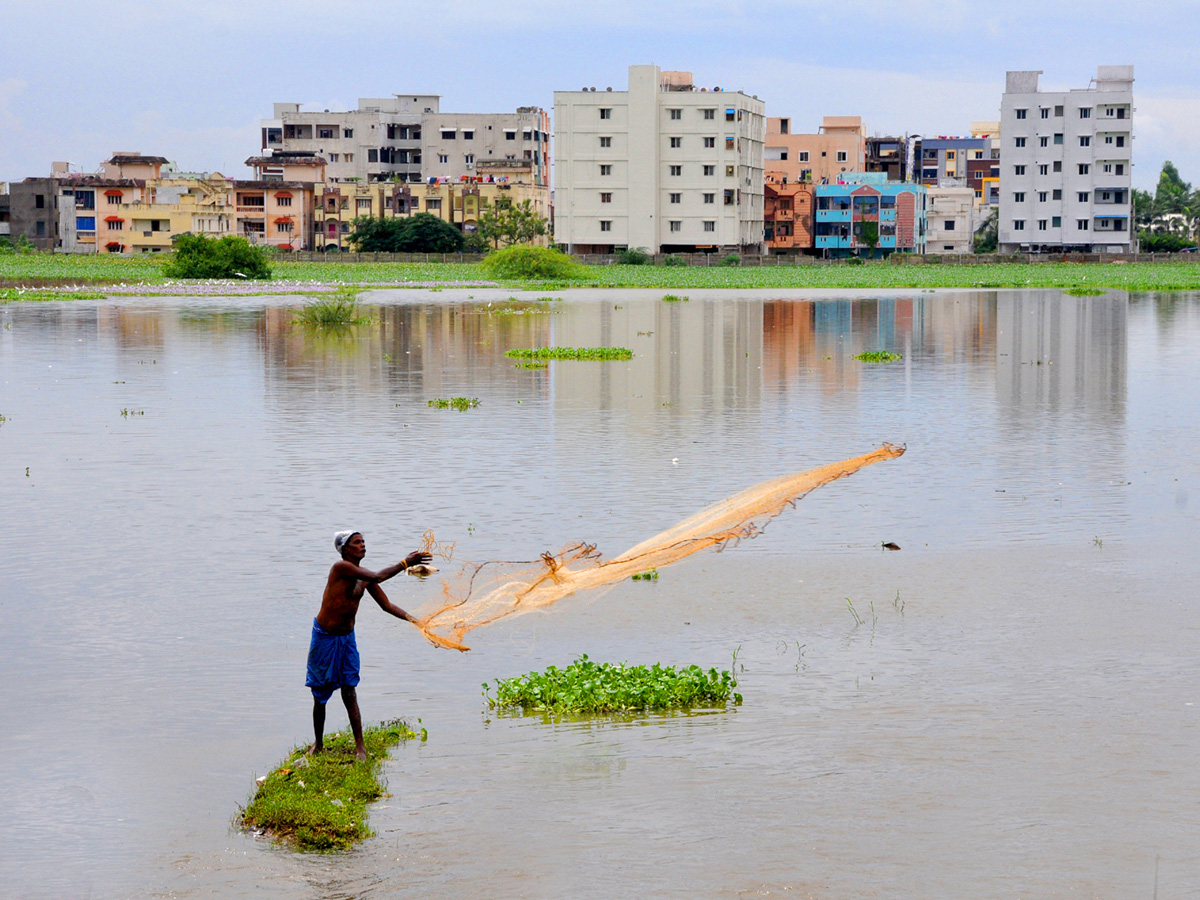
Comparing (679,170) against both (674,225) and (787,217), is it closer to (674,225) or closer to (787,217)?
(674,225)

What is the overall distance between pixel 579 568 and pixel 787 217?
119m

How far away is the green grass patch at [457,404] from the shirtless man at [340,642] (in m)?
15.8

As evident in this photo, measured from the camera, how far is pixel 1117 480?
1720 centimetres

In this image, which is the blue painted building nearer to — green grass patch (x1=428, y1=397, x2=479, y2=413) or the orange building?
the orange building

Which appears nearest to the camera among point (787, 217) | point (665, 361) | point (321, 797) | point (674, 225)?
point (321, 797)

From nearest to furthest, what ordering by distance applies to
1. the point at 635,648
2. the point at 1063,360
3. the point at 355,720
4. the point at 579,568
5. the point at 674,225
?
the point at 355,720, the point at 635,648, the point at 579,568, the point at 1063,360, the point at 674,225

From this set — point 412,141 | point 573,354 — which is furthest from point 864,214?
point 573,354

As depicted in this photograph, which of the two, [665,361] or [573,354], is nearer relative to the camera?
[665,361]

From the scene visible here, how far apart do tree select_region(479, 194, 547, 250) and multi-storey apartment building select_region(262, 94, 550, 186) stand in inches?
886

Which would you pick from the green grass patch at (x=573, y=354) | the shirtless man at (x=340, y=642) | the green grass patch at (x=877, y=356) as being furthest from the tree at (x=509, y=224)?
the shirtless man at (x=340, y=642)

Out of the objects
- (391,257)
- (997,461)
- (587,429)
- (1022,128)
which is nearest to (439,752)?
(997,461)

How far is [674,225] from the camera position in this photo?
11788 centimetres

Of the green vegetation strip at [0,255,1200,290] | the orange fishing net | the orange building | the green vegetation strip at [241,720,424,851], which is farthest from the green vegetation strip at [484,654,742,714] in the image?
the orange building

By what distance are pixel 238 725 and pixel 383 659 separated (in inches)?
61.4
